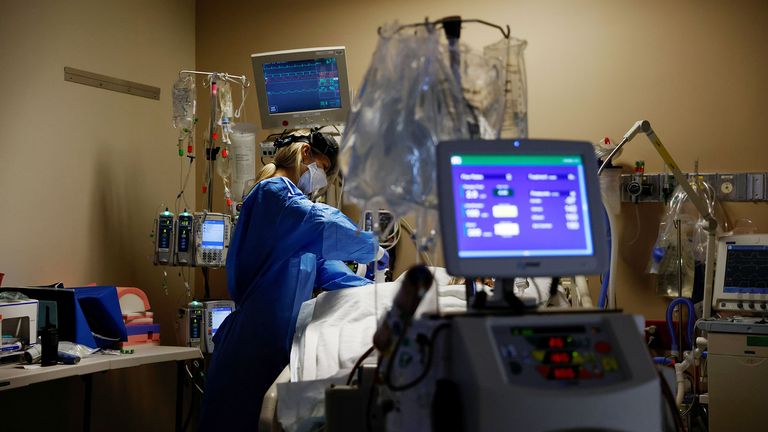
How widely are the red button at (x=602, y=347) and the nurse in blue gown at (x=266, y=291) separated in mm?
1416

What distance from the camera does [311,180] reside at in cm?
324

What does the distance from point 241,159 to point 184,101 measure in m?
0.53

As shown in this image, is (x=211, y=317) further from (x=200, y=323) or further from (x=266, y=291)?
(x=266, y=291)

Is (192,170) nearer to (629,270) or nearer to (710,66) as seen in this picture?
(629,270)

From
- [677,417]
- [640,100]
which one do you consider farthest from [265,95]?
[677,417]

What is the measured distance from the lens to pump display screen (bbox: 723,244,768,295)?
3295 mm

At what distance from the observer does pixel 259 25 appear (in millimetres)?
4883

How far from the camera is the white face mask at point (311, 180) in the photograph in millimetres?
3246

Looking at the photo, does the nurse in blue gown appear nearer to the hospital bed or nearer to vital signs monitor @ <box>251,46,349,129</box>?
the hospital bed

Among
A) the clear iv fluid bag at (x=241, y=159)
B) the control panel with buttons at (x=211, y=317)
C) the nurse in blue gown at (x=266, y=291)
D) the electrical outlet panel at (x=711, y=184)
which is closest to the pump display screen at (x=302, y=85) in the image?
the clear iv fluid bag at (x=241, y=159)

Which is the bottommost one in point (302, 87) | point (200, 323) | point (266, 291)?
point (200, 323)

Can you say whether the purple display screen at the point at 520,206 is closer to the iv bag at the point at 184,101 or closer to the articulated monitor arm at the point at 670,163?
the articulated monitor arm at the point at 670,163

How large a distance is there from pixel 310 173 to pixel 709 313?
5.70 ft

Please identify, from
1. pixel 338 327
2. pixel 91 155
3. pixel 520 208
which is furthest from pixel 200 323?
pixel 520 208
